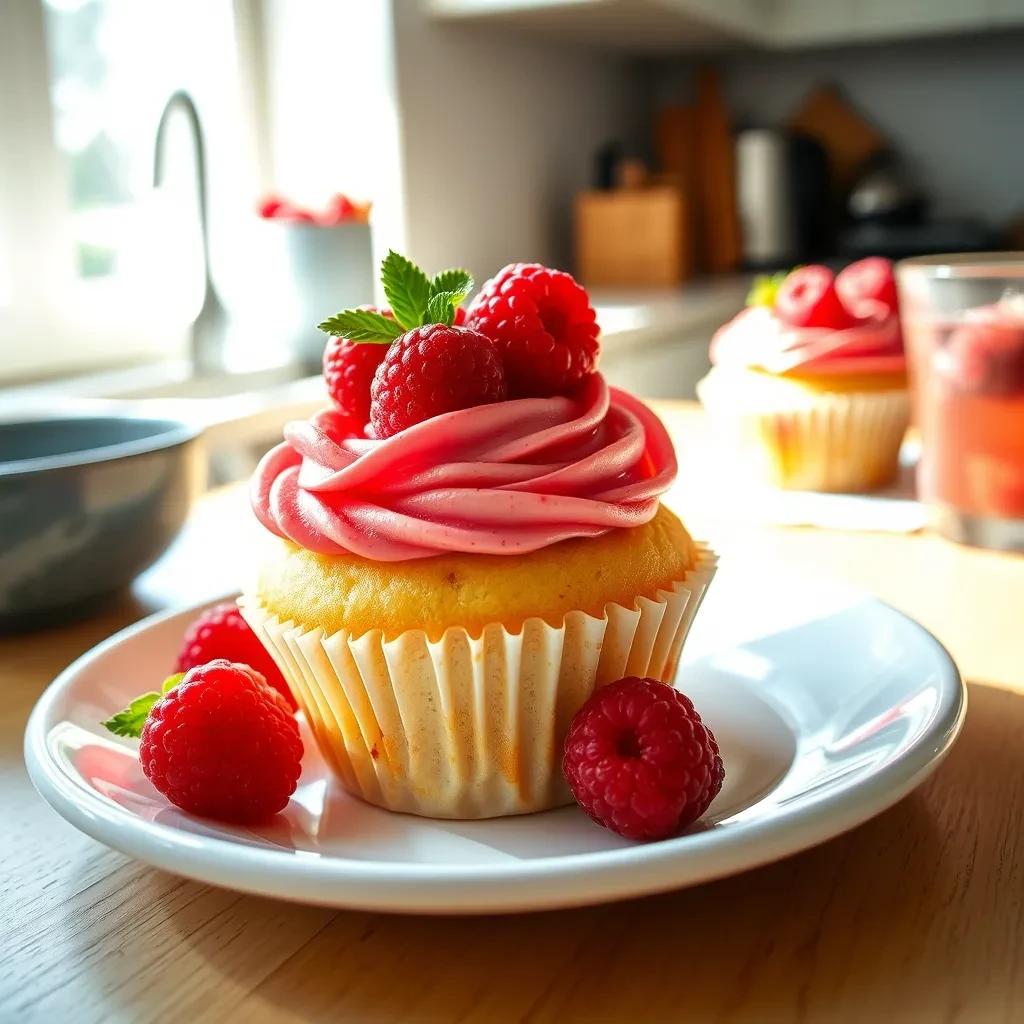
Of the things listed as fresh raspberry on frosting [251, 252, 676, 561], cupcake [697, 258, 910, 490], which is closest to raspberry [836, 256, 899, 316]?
cupcake [697, 258, 910, 490]

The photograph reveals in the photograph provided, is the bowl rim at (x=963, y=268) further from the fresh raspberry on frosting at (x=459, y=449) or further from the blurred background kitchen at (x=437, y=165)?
the blurred background kitchen at (x=437, y=165)

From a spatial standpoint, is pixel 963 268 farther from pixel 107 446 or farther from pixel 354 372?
pixel 107 446

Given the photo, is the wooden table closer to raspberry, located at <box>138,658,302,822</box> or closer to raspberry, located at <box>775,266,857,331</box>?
raspberry, located at <box>138,658,302,822</box>

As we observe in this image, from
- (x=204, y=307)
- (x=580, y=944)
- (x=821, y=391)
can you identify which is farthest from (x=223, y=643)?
(x=204, y=307)

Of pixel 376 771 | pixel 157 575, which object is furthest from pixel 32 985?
pixel 157 575

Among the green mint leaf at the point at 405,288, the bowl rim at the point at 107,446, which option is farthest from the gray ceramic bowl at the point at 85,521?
the green mint leaf at the point at 405,288
